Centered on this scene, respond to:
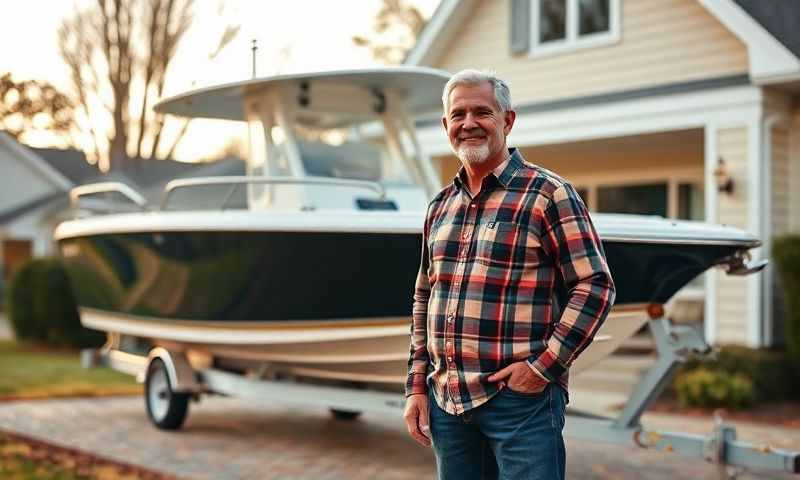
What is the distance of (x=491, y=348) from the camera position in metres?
2.67

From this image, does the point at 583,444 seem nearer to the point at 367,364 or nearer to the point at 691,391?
the point at 367,364

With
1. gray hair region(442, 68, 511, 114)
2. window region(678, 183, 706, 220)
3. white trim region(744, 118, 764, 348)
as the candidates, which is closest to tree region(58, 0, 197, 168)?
window region(678, 183, 706, 220)

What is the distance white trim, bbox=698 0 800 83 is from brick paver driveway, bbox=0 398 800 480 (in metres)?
3.21

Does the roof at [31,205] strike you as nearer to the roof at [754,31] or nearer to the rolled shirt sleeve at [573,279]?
the roof at [754,31]

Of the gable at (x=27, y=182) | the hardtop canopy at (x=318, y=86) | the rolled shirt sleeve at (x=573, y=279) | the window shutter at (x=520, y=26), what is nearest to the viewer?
the rolled shirt sleeve at (x=573, y=279)

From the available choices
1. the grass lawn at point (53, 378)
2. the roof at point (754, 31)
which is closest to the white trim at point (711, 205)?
the roof at point (754, 31)

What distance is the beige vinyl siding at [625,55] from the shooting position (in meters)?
9.59

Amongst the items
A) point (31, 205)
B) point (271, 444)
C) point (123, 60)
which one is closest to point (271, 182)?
point (271, 444)

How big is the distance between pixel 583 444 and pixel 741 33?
4.44 meters

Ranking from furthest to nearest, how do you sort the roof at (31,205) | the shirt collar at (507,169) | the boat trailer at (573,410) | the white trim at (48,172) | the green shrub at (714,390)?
the roof at (31,205) → the white trim at (48,172) → the green shrub at (714,390) → the boat trailer at (573,410) → the shirt collar at (507,169)

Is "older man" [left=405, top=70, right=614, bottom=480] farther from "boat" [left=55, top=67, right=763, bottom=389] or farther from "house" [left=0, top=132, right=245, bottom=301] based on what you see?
"house" [left=0, top=132, right=245, bottom=301]

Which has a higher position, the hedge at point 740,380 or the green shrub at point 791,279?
the green shrub at point 791,279

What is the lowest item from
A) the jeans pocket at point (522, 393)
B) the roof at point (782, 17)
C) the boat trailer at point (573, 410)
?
the boat trailer at point (573, 410)

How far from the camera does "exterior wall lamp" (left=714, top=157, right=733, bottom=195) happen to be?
9.17 meters
